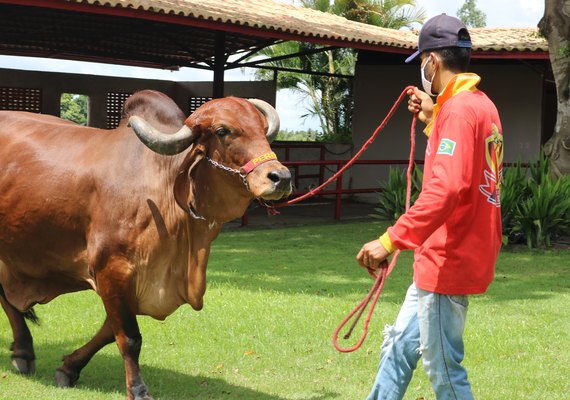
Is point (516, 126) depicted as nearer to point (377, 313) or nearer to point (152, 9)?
point (152, 9)

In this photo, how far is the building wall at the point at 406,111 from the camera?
17.9 metres

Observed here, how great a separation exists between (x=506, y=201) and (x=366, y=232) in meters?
2.29

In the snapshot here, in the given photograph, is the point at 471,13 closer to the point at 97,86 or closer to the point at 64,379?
the point at 97,86

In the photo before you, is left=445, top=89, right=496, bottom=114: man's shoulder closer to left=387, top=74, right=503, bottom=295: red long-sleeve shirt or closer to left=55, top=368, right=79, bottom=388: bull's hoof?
left=387, top=74, right=503, bottom=295: red long-sleeve shirt

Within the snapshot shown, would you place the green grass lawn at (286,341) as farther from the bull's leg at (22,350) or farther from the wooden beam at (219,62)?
the wooden beam at (219,62)

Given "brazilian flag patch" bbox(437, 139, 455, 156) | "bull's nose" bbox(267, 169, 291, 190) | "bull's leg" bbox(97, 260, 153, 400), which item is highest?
"brazilian flag patch" bbox(437, 139, 455, 156)

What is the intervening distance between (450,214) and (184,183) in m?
1.91

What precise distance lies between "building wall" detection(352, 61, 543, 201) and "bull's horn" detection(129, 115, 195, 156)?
13242mm

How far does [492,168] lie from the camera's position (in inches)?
148

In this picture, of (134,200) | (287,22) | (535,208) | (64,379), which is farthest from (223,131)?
(287,22)

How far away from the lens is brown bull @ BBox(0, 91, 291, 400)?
491 cm

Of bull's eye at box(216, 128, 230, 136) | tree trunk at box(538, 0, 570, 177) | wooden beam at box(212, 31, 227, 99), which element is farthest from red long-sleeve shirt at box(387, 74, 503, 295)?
wooden beam at box(212, 31, 227, 99)

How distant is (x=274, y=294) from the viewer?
8.87 meters

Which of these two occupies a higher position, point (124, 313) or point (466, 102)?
point (466, 102)
